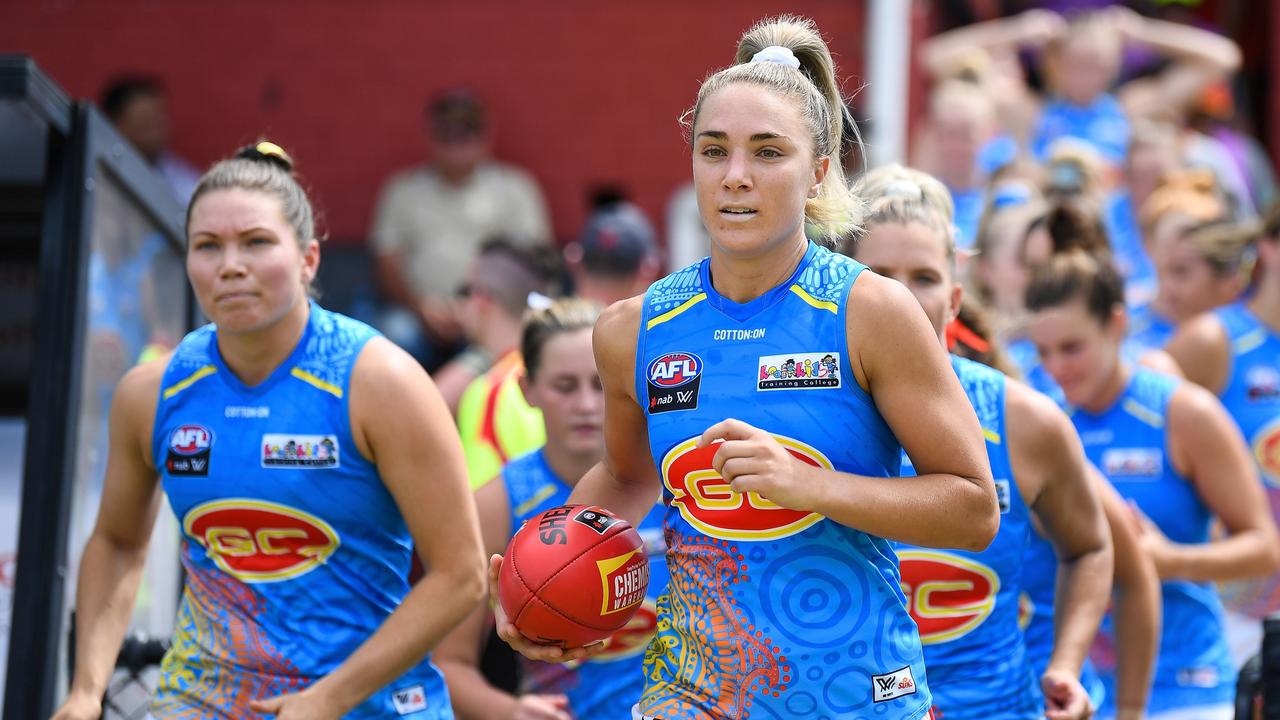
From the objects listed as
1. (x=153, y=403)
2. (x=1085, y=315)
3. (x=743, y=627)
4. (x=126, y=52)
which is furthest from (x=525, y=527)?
(x=126, y=52)

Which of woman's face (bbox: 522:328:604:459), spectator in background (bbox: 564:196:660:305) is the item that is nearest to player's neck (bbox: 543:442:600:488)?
woman's face (bbox: 522:328:604:459)

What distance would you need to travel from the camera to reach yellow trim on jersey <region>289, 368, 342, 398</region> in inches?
149

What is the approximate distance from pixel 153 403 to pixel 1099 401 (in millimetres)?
3187

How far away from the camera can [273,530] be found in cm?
377

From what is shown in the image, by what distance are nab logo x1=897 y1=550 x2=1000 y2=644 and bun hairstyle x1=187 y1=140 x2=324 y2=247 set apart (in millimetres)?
1731

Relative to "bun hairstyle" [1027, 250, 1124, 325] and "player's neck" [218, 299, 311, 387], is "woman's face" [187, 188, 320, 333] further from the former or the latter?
"bun hairstyle" [1027, 250, 1124, 325]

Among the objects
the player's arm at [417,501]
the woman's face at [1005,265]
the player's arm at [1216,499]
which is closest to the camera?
the player's arm at [417,501]

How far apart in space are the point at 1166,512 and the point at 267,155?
3.25 m

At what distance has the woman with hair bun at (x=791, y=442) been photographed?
3.00 meters

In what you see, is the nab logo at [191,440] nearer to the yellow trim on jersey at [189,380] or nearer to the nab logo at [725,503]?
the yellow trim on jersey at [189,380]

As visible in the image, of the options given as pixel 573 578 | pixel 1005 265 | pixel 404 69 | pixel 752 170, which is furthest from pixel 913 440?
pixel 404 69

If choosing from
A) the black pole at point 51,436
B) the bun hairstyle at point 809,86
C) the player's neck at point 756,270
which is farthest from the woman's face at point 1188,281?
the black pole at point 51,436

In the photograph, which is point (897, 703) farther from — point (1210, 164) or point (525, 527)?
point (1210, 164)

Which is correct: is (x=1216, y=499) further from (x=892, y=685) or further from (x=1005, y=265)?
(x=892, y=685)
